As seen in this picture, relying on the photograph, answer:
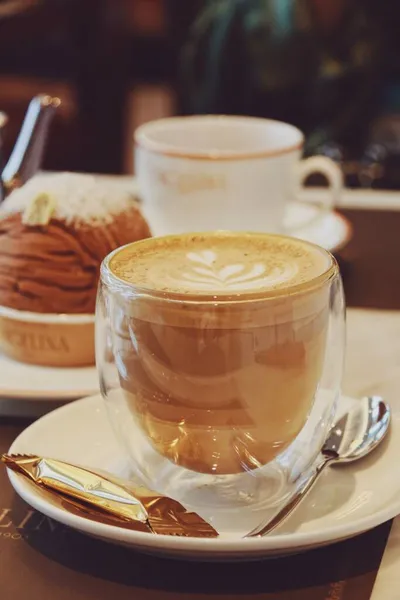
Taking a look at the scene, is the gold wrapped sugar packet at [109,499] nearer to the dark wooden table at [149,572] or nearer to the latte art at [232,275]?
the dark wooden table at [149,572]

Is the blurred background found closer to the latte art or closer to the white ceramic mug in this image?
the white ceramic mug

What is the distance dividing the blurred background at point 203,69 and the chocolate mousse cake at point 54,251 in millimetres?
1048

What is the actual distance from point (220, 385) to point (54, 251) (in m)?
0.26

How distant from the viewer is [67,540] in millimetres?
485

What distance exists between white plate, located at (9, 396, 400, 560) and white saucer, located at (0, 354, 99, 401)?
0.09 ft

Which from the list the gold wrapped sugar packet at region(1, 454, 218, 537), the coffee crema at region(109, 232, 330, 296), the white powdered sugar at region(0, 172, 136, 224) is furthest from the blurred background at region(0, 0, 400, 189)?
the gold wrapped sugar packet at region(1, 454, 218, 537)

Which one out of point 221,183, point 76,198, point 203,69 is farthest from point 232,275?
point 203,69

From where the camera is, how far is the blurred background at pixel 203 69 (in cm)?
225

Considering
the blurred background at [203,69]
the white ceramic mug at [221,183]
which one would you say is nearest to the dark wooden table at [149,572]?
the white ceramic mug at [221,183]

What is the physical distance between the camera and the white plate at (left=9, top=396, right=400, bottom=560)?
431 mm

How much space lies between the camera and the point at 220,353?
500 mm

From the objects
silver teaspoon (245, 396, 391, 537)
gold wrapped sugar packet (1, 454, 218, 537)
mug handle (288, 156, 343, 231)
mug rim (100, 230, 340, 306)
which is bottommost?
mug handle (288, 156, 343, 231)

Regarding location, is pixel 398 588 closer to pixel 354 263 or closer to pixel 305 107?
pixel 354 263

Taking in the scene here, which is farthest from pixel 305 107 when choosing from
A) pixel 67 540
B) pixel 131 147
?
pixel 67 540
